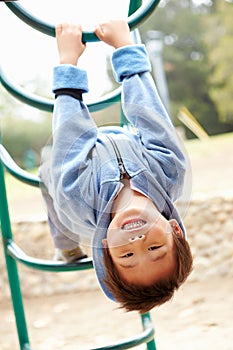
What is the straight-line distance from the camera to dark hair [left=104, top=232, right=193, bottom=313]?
1496 millimetres

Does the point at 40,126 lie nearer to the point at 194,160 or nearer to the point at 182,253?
the point at 194,160

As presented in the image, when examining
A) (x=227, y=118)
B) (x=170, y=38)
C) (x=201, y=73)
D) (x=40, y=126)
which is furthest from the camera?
(x=170, y=38)

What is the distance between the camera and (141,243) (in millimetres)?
1454

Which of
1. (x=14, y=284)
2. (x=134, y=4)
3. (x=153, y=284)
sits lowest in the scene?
(x=14, y=284)

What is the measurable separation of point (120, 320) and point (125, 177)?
3.14m

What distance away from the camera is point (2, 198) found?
2.01 m

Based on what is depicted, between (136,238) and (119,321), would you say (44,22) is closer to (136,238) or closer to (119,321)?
(136,238)

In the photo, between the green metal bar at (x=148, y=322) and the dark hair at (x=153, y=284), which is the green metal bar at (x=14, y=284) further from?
the dark hair at (x=153, y=284)

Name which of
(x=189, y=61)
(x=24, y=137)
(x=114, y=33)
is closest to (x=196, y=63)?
(x=189, y=61)

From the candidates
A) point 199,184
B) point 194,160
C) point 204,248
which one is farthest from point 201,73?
point 204,248

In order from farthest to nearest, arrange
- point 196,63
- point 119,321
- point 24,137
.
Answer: point 196,63 < point 24,137 < point 119,321

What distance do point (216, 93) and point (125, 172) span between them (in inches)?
553

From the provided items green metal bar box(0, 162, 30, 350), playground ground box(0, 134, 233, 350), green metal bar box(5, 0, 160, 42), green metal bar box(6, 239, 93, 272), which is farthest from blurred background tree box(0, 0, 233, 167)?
green metal bar box(5, 0, 160, 42)

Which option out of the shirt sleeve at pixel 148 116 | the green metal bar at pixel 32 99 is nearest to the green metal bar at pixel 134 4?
the green metal bar at pixel 32 99
